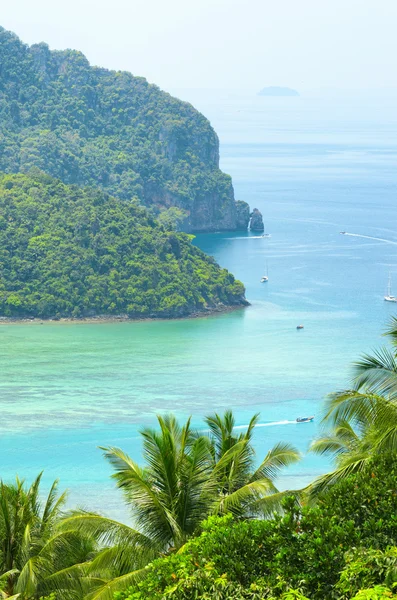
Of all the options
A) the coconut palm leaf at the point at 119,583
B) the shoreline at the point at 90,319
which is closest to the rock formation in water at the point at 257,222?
the shoreline at the point at 90,319

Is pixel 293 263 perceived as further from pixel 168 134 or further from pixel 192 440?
pixel 192 440

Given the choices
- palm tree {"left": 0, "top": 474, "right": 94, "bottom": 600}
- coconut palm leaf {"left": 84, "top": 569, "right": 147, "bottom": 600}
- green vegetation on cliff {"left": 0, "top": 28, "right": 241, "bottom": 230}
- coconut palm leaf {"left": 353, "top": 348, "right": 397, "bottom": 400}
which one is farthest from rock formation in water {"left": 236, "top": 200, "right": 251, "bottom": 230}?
coconut palm leaf {"left": 84, "top": 569, "right": 147, "bottom": 600}

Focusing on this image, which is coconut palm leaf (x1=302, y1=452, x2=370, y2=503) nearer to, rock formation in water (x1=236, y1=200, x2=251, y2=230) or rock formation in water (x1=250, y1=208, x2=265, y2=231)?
rock formation in water (x1=250, y1=208, x2=265, y2=231)

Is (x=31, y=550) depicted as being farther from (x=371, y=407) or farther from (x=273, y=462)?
(x=371, y=407)

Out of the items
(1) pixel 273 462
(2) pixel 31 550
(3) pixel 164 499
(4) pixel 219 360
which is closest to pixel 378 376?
(1) pixel 273 462

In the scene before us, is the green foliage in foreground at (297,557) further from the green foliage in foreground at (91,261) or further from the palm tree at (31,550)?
the green foliage in foreground at (91,261)

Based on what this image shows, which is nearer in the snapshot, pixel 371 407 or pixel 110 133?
pixel 371 407

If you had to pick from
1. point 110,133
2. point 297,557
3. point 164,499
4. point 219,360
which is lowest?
point 219,360
